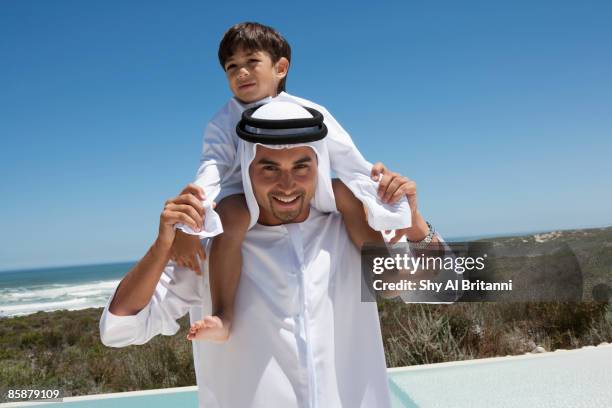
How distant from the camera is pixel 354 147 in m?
1.90

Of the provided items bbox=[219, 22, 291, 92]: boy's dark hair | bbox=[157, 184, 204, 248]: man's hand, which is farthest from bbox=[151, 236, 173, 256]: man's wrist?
bbox=[219, 22, 291, 92]: boy's dark hair

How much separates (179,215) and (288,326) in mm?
494

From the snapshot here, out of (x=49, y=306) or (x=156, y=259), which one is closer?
(x=156, y=259)

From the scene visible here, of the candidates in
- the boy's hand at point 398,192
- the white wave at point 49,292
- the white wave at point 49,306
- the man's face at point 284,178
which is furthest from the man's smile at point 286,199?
the white wave at point 49,292

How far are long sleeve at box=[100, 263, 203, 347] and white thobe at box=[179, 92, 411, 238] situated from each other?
11.4 inches

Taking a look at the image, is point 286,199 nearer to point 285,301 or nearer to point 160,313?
point 285,301

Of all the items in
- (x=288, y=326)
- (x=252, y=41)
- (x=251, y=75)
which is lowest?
(x=288, y=326)

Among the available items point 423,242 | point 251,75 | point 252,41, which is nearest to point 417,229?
point 423,242

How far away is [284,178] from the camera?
5.82ft

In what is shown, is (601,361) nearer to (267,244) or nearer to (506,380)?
(506,380)

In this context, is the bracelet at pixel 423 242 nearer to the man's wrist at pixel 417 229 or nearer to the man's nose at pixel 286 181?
the man's wrist at pixel 417 229

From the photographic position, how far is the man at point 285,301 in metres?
1.70

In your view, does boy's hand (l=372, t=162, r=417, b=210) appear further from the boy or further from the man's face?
the man's face

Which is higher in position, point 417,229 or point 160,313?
point 417,229
